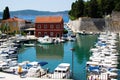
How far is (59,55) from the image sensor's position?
3569cm

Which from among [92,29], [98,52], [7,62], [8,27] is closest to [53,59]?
[98,52]

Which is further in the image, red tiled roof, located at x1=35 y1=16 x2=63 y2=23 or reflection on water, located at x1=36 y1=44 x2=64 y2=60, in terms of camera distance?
red tiled roof, located at x1=35 y1=16 x2=63 y2=23

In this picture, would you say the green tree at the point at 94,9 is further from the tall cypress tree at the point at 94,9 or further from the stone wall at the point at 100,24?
the stone wall at the point at 100,24

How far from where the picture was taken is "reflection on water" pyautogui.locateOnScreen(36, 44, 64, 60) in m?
35.1

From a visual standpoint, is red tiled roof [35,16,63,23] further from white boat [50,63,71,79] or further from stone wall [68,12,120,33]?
white boat [50,63,71,79]

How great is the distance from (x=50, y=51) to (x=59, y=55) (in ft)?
11.8

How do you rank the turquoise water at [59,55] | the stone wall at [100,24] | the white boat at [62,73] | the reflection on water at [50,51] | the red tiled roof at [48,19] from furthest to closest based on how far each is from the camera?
1. the stone wall at [100,24]
2. the red tiled roof at [48,19]
3. the reflection on water at [50,51]
4. the turquoise water at [59,55]
5. the white boat at [62,73]

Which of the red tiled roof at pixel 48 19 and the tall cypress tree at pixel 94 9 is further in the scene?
the tall cypress tree at pixel 94 9

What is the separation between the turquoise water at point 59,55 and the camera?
27.0 metres

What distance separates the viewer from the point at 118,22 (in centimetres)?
5525

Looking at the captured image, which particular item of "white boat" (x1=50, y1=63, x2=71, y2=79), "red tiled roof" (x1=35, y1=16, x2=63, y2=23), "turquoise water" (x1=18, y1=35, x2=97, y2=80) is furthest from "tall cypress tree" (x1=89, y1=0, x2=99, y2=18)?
"white boat" (x1=50, y1=63, x2=71, y2=79)

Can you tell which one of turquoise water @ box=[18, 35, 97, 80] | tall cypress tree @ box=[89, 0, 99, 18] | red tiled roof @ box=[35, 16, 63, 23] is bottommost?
turquoise water @ box=[18, 35, 97, 80]

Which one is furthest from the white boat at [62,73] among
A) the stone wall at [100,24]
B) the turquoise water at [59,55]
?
the stone wall at [100,24]

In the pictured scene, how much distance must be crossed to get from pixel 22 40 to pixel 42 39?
2.91 m
